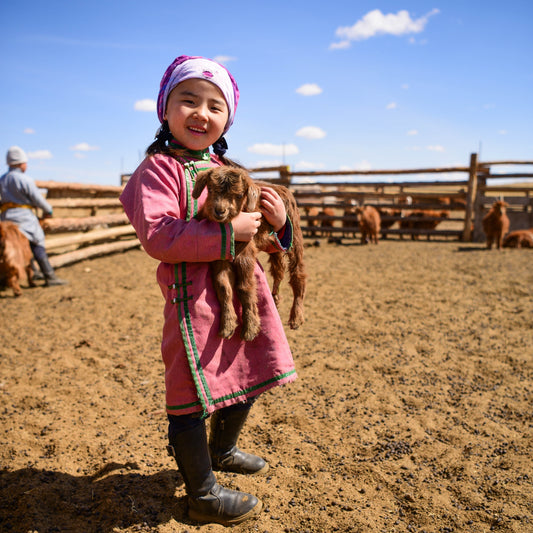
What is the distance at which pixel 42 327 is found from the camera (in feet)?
16.7

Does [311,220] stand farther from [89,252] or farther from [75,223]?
[75,223]

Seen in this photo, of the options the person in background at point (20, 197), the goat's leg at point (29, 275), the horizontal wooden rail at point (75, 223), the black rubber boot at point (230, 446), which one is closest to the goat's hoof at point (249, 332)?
the black rubber boot at point (230, 446)

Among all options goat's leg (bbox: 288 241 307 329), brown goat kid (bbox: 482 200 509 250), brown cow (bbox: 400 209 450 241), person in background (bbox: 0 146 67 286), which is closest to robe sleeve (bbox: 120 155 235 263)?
goat's leg (bbox: 288 241 307 329)

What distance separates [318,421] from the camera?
3.02 metres

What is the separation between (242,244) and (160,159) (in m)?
0.49

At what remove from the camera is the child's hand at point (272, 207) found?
191 cm

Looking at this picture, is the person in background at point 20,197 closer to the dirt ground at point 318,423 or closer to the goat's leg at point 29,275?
the goat's leg at point 29,275

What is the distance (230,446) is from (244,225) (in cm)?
128

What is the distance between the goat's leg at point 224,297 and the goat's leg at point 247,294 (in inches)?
2.2

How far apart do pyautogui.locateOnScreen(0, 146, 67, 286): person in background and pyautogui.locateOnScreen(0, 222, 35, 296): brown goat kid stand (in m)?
0.21

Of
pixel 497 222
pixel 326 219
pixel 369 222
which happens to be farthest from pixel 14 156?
pixel 497 222

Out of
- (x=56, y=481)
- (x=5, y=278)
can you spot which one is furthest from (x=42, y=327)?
(x=56, y=481)

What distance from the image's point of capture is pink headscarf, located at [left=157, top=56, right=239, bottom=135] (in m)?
1.83

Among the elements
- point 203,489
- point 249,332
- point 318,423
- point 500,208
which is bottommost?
point 318,423
